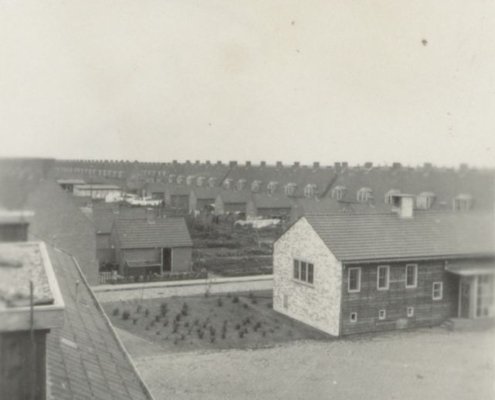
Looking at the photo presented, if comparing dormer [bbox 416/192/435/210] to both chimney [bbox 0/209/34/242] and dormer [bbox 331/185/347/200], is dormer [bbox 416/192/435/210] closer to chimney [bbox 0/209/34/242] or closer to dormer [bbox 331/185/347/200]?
dormer [bbox 331/185/347/200]

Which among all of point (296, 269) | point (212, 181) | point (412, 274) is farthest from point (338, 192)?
point (412, 274)

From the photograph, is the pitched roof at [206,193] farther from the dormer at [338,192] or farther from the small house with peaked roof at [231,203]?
the dormer at [338,192]

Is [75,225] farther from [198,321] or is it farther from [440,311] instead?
[440,311]

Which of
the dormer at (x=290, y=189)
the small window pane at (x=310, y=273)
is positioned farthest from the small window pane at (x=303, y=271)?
the dormer at (x=290, y=189)

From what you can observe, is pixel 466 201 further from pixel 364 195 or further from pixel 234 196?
pixel 234 196

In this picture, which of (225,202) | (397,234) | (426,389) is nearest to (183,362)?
(426,389)

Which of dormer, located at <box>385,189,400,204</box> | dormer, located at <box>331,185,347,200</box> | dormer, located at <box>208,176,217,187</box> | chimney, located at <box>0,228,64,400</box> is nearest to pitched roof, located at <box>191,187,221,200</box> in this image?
dormer, located at <box>208,176,217,187</box>
